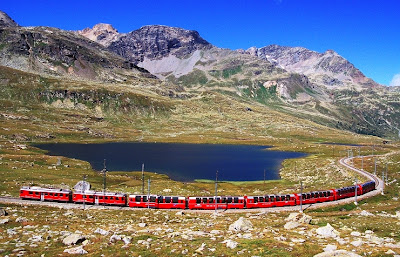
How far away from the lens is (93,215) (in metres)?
60.0

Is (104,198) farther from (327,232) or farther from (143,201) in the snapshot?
(327,232)

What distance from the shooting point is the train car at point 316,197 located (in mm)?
80562

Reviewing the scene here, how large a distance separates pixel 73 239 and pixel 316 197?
63.5 meters

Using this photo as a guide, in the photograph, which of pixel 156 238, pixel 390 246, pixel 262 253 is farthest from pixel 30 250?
pixel 390 246

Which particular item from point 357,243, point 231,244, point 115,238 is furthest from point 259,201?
point 115,238

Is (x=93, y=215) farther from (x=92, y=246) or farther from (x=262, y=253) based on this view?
(x=262, y=253)

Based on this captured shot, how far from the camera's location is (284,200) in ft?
261

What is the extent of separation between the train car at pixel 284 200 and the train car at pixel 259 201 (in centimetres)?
167

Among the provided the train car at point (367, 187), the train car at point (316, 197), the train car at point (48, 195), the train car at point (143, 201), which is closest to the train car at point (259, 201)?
the train car at point (316, 197)

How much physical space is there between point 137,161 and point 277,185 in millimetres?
85040

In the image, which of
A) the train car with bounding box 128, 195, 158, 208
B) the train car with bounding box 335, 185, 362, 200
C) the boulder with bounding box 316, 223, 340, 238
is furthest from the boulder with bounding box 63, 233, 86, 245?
the train car with bounding box 335, 185, 362, 200

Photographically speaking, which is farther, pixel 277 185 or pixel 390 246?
pixel 277 185

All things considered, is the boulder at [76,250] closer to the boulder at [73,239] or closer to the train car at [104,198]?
the boulder at [73,239]

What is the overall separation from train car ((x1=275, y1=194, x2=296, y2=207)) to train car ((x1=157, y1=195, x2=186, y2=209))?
2245 centimetres
